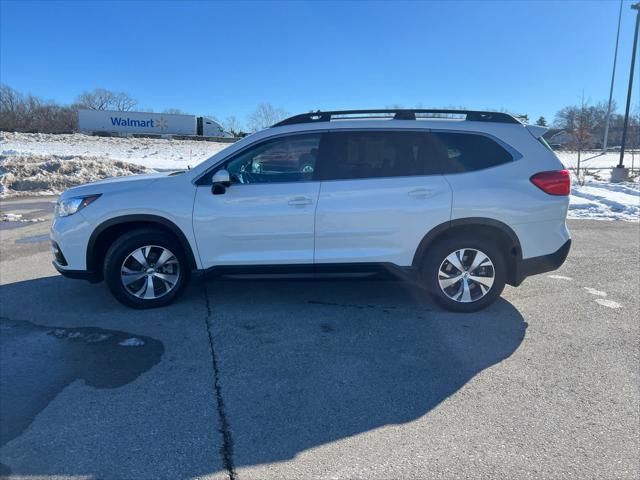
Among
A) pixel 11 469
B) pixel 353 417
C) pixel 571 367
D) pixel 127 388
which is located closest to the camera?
pixel 11 469

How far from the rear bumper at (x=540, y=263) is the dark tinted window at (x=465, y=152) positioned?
1.03 meters

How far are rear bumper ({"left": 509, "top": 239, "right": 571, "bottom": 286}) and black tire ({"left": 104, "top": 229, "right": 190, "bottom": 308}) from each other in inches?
133

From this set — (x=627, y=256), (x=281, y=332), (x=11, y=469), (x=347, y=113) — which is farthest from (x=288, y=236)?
(x=627, y=256)

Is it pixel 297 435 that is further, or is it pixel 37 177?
pixel 37 177

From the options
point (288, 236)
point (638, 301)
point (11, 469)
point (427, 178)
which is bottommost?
point (11, 469)

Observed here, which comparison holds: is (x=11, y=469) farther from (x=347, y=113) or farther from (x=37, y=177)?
(x=37, y=177)

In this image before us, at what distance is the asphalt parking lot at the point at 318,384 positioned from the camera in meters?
2.46

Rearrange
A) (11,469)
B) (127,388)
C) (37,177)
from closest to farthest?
(11,469) → (127,388) → (37,177)

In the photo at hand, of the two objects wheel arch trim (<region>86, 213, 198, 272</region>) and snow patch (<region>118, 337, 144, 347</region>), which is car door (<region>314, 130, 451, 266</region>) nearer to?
wheel arch trim (<region>86, 213, 198, 272</region>)

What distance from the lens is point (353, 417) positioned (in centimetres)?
282

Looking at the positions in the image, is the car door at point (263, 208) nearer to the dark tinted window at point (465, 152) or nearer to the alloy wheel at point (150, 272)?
the alloy wheel at point (150, 272)

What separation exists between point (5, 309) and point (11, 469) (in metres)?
2.85

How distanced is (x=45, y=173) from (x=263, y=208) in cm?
1356

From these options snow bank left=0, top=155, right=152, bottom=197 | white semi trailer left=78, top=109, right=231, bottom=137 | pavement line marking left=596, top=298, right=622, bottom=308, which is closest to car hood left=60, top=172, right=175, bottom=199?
pavement line marking left=596, top=298, right=622, bottom=308
